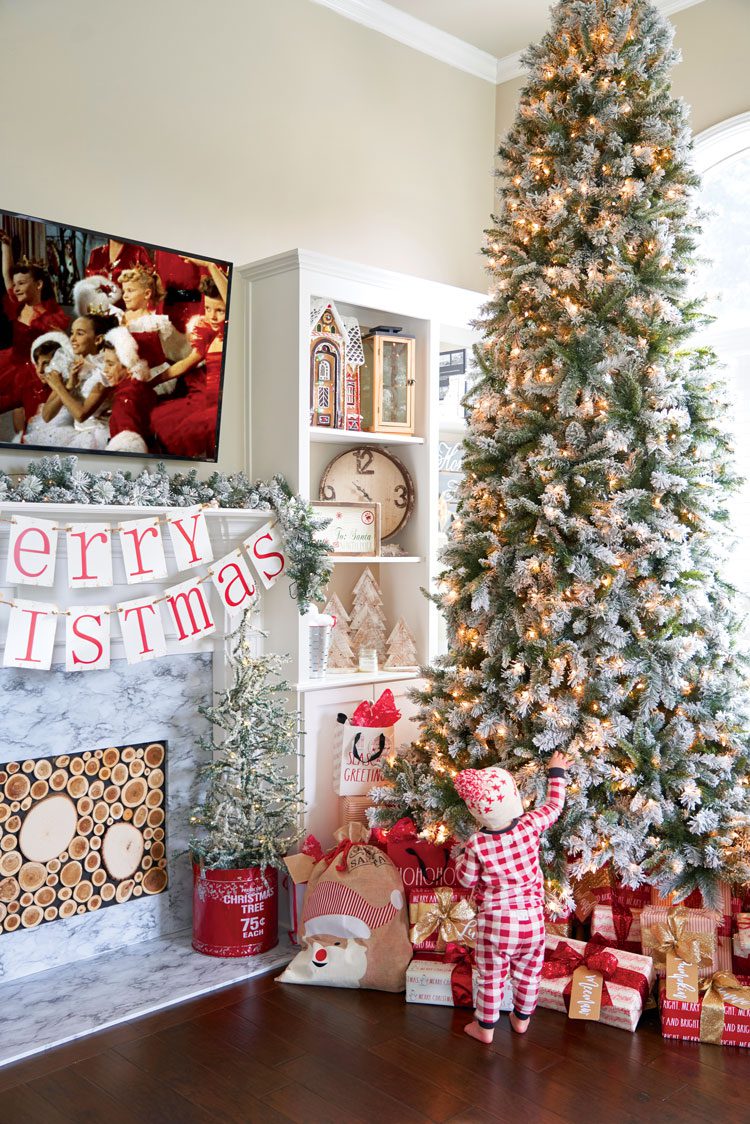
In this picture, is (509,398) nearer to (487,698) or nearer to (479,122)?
(487,698)

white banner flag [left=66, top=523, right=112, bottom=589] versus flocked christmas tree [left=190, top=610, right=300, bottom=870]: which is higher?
white banner flag [left=66, top=523, right=112, bottom=589]

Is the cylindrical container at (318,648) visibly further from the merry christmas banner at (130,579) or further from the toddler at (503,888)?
the toddler at (503,888)

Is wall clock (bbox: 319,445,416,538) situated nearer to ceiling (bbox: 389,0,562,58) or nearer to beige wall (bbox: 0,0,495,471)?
beige wall (bbox: 0,0,495,471)

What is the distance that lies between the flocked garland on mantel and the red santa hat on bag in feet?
2.96

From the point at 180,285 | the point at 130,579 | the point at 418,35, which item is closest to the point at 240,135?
the point at 180,285

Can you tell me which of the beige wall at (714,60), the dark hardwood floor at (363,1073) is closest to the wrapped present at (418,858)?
the dark hardwood floor at (363,1073)

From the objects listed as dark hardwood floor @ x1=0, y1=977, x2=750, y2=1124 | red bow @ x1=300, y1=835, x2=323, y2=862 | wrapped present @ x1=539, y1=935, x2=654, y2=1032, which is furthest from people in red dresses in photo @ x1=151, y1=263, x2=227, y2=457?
wrapped present @ x1=539, y1=935, x2=654, y2=1032

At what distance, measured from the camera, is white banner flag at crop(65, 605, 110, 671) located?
2791 mm

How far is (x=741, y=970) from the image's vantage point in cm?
257

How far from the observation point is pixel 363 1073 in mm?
2338

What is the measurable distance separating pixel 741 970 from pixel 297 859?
1315 mm

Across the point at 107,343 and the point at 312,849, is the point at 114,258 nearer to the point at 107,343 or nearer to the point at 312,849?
the point at 107,343

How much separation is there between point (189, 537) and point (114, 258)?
847 millimetres

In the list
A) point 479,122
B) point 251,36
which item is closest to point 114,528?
point 251,36
